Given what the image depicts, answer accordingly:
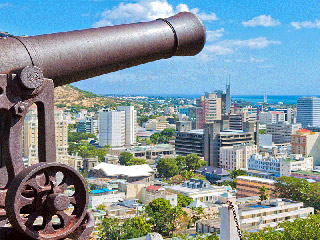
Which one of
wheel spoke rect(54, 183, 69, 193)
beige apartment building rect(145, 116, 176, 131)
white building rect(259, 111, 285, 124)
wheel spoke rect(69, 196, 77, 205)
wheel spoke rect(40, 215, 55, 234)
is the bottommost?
beige apartment building rect(145, 116, 176, 131)

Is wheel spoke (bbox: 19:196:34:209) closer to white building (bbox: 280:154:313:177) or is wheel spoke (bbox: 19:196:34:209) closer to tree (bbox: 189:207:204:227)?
tree (bbox: 189:207:204:227)

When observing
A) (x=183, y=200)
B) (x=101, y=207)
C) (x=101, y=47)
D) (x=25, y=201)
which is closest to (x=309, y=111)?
(x=183, y=200)

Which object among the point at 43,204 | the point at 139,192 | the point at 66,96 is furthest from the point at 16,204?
the point at 66,96

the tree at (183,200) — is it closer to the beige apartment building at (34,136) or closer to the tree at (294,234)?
the beige apartment building at (34,136)

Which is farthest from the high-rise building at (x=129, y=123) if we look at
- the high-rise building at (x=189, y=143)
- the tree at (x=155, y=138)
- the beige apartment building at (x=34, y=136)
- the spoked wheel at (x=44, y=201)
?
the spoked wheel at (x=44, y=201)

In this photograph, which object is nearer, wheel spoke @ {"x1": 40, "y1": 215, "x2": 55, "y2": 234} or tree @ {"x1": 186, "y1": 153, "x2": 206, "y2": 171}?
wheel spoke @ {"x1": 40, "y1": 215, "x2": 55, "y2": 234}

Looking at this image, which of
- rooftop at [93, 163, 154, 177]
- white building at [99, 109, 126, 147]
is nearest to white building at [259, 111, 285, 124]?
white building at [99, 109, 126, 147]
